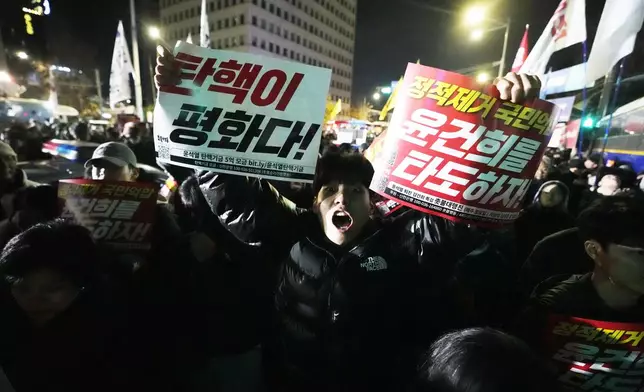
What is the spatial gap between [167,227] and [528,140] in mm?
2052

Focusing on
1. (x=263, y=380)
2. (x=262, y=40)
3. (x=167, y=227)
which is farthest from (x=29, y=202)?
(x=262, y=40)

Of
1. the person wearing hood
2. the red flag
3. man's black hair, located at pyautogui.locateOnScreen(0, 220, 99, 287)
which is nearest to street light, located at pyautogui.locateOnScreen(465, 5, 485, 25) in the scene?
the red flag

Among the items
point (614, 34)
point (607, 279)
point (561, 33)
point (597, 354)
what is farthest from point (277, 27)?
point (597, 354)

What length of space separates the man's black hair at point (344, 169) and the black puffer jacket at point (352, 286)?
Result: 25 cm

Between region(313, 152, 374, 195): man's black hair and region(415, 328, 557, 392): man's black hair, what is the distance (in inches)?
37.0

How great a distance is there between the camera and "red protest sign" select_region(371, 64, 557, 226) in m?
1.47

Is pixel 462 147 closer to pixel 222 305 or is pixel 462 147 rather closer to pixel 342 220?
pixel 342 220

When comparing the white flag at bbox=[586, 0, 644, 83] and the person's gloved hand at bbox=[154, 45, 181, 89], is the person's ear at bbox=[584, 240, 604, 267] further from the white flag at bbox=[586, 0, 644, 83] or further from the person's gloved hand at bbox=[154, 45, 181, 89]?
the white flag at bbox=[586, 0, 644, 83]

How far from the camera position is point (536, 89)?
1.48m

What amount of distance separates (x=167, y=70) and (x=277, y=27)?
68.2 metres

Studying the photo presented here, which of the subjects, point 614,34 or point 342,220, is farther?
point 614,34

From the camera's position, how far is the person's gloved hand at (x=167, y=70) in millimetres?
1665

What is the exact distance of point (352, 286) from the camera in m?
1.67

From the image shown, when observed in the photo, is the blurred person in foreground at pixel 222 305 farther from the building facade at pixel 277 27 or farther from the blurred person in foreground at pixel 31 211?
the building facade at pixel 277 27
